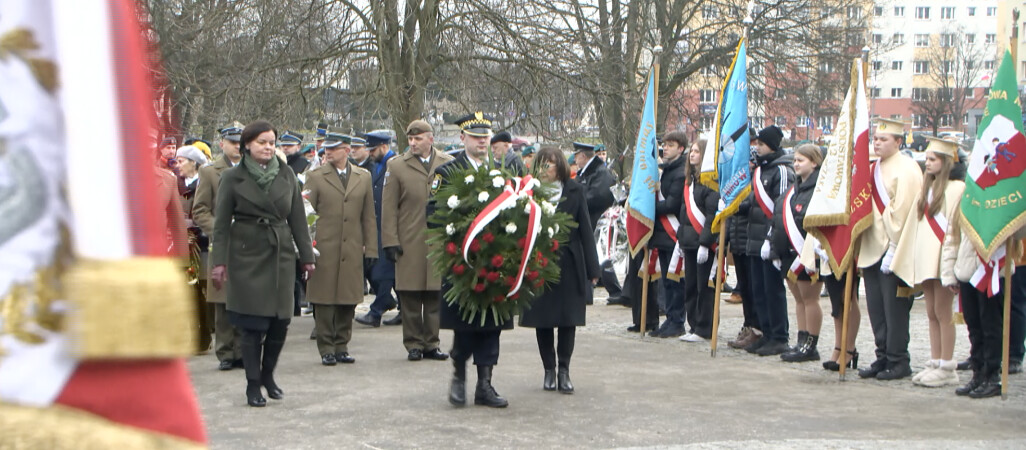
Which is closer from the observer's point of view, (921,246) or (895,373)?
(921,246)

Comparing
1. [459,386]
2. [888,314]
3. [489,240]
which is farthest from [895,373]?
[489,240]

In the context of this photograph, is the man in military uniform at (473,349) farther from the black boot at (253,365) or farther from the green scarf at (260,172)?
the black boot at (253,365)

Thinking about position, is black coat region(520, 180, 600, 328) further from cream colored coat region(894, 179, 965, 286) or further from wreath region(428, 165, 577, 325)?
cream colored coat region(894, 179, 965, 286)

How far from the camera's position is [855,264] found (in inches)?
369

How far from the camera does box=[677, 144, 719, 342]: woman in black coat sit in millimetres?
11119

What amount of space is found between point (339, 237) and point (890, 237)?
166 inches

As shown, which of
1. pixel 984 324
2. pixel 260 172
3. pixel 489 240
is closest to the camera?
pixel 489 240

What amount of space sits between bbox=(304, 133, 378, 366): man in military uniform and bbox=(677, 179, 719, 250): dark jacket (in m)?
2.82

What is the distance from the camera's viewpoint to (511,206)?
7.71 meters

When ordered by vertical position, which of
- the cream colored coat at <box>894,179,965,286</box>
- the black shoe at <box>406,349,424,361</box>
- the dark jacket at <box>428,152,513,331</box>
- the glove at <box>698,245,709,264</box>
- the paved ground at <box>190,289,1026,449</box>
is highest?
the cream colored coat at <box>894,179,965,286</box>

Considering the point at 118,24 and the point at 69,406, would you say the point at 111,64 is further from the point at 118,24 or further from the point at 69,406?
the point at 69,406

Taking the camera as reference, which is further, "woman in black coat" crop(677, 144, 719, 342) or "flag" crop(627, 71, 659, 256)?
"flag" crop(627, 71, 659, 256)

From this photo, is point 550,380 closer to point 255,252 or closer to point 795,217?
point 255,252

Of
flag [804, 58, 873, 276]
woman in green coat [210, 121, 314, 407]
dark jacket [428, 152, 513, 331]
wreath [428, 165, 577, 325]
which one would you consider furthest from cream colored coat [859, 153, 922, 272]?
woman in green coat [210, 121, 314, 407]
